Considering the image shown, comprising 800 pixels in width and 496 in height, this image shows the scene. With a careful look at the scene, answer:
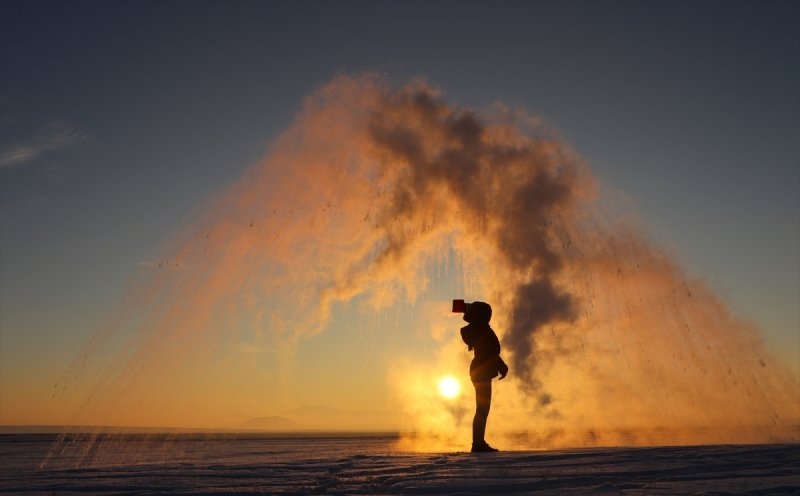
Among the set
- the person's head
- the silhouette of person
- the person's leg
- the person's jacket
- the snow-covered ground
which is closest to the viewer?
the snow-covered ground

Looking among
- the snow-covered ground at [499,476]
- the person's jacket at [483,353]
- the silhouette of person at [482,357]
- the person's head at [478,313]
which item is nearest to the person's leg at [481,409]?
the silhouette of person at [482,357]

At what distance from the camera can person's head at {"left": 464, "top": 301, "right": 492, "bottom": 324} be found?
46.7ft

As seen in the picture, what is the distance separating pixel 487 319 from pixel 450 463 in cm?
575

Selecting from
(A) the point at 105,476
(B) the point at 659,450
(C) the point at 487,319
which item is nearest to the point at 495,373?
(C) the point at 487,319

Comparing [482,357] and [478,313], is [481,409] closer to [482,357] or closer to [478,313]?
[482,357]

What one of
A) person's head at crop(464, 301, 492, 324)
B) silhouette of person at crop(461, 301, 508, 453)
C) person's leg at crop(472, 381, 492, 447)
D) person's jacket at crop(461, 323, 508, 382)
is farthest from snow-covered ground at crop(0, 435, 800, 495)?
person's head at crop(464, 301, 492, 324)

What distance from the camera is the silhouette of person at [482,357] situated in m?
13.4

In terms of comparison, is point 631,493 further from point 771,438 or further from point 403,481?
point 771,438

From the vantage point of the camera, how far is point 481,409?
1334 cm

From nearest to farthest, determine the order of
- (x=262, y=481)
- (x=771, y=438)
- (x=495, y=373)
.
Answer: (x=262, y=481) → (x=495, y=373) → (x=771, y=438)

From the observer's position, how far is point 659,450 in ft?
32.5

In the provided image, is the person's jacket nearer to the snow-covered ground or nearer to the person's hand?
the person's hand

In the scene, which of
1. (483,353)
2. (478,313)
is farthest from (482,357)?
(478,313)

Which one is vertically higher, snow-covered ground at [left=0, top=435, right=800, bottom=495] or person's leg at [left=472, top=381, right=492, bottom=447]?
person's leg at [left=472, top=381, right=492, bottom=447]
